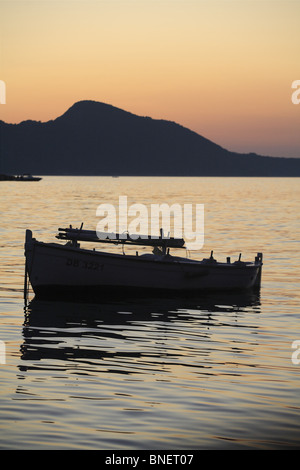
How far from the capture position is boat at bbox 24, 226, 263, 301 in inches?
1150

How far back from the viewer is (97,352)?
20422mm

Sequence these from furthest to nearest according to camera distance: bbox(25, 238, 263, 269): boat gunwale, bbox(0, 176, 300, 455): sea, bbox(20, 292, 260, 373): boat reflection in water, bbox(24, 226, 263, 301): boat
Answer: bbox(24, 226, 263, 301): boat → bbox(25, 238, 263, 269): boat gunwale → bbox(20, 292, 260, 373): boat reflection in water → bbox(0, 176, 300, 455): sea

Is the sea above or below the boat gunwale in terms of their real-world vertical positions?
below

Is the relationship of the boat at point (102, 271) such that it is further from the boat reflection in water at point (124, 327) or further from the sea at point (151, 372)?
the boat reflection in water at point (124, 327)

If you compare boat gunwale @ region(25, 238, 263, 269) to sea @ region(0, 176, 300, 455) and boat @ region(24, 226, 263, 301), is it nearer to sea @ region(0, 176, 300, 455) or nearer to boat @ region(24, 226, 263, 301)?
boat @ region(24, 226, 263, 301)

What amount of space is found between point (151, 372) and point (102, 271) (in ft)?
38.7

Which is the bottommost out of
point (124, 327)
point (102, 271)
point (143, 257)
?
point (124, 327)

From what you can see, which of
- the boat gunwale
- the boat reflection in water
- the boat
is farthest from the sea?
the boat gunwale

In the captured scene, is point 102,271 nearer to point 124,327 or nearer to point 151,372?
point 124,327

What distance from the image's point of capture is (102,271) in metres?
29.6

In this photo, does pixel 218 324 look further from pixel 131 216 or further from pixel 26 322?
pixel 131 216

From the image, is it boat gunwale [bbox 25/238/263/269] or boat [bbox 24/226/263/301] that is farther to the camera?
boat [bbox 24/226/263/301]

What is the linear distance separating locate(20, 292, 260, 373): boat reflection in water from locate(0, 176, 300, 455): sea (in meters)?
0.04

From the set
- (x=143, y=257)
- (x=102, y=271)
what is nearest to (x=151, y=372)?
(x=102, y=271)
